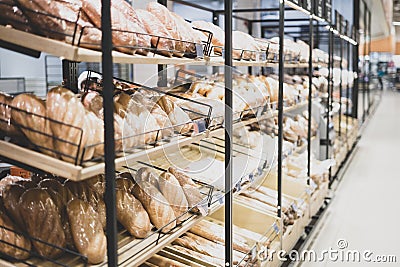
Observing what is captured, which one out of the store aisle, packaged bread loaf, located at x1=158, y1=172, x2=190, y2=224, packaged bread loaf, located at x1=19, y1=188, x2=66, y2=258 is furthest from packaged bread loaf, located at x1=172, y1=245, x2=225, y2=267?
the store aisle

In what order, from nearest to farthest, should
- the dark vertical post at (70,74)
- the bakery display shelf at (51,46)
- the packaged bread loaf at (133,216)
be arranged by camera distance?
1. the bakery display shelf at (51,46)
2. the packaged bread loaf at (133,216)
3. the dark vertical post at (70,74)

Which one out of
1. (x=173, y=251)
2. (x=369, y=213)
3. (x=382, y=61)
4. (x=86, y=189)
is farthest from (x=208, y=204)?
(x=382, y=61)

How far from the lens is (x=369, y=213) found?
16.5 ft

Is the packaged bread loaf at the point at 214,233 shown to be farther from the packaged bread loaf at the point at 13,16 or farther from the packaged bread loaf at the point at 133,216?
the packaged bread loaf at the point at 13,16

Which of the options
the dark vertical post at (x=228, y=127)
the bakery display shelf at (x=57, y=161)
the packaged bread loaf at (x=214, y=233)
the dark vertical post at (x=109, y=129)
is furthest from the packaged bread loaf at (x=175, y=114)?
the packaged bread loaf at (x=214, y=233)

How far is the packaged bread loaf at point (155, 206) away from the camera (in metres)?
2.07

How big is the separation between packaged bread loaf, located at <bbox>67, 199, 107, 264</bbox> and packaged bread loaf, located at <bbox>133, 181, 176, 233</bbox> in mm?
286

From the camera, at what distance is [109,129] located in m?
1.51

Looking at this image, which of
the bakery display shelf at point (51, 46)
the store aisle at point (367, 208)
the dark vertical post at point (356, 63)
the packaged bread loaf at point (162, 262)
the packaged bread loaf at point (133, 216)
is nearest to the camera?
the bakery display shelf at point (51, 46)

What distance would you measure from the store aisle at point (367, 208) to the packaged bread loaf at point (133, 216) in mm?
2081

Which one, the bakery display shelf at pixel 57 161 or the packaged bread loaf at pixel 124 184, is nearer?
the bakery display shelf at pixel 57 161

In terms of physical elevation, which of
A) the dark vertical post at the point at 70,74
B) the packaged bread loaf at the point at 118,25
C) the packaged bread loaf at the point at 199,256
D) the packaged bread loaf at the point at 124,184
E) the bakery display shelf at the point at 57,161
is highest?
the packaged bread loaf at the point at 118,25

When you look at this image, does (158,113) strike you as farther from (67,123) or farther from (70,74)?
(67,123)

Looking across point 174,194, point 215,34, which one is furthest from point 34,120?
point 215,34
